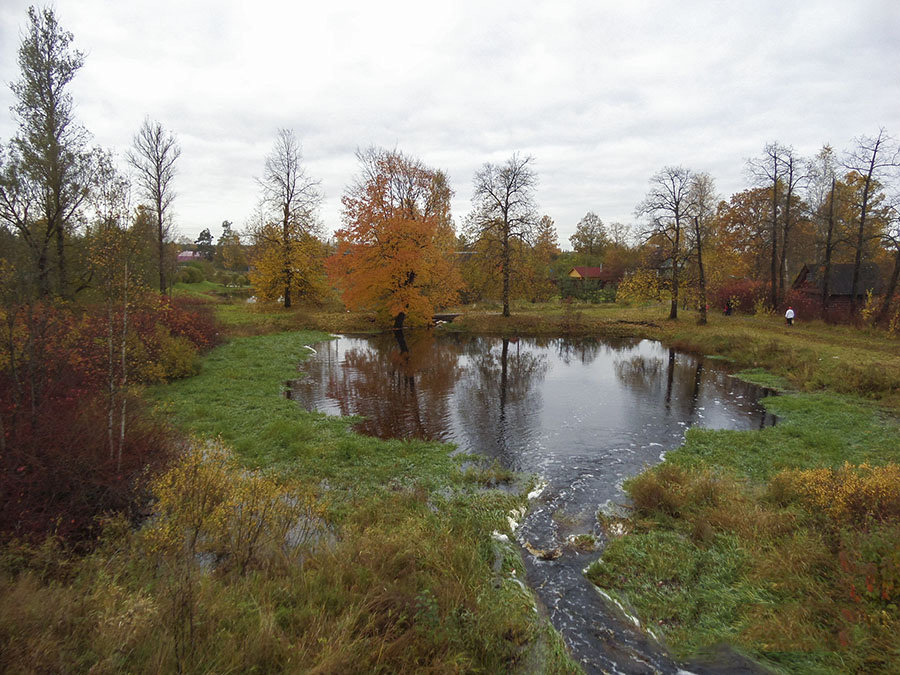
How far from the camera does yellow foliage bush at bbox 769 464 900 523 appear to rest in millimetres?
5402

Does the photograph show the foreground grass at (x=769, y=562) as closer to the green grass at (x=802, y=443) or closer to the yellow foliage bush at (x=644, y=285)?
the green grass at (x=802, y=443)

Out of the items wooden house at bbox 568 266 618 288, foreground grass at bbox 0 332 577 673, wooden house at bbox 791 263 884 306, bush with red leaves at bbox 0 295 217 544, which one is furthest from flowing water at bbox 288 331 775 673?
wooden house at bbox 568 266 618 288

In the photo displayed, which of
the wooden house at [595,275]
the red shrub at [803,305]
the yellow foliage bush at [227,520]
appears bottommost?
the yellow foliage bush at [227,520]

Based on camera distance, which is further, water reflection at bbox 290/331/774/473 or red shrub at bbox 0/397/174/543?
water reflection at bbox 290/331/774/473

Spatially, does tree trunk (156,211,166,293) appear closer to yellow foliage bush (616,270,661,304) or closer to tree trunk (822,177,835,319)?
yellow foliage bush (616,270,661,304)

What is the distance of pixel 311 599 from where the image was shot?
13.8 feet

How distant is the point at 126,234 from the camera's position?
300 inches

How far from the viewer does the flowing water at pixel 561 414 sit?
17.4 ft

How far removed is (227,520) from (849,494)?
831 centimetres

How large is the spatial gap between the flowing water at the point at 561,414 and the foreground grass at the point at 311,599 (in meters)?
0.68

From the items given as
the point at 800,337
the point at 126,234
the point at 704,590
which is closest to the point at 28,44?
the point at 126,234

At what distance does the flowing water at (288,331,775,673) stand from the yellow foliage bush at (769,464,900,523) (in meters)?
2.73

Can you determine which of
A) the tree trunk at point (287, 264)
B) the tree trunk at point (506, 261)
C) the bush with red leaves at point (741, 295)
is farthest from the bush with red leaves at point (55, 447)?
the bush with red leaves at point (741, 295)

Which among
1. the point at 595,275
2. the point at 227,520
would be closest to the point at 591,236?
the point at 595,275
